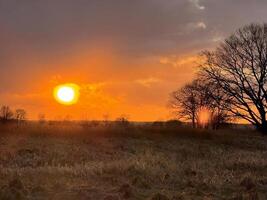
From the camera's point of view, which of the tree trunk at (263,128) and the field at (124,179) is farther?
the tree trunk at (263,128)

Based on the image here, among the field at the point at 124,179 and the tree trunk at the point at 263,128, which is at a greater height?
the tree trunk at the point at 263,128

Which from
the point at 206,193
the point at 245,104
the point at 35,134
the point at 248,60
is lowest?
the point at 206,193

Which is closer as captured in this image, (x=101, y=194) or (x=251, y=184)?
(x=101, y=194)

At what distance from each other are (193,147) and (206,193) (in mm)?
23181

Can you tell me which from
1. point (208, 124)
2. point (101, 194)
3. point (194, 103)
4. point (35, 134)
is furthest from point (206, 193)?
point (194, 103)

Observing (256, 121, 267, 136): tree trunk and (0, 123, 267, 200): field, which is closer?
(0, 123, 267, 200): field

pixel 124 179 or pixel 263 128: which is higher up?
pixel 263 128

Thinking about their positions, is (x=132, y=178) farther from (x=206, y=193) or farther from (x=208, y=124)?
(x=208, y=124)

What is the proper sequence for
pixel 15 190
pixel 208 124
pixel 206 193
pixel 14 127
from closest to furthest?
pixel 15 190
pixel 206 193
pixel 14 127
pixel 208 124

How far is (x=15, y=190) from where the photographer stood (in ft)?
30.4

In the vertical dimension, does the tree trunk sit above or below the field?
above

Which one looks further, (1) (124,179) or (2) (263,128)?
(2) (263,128)

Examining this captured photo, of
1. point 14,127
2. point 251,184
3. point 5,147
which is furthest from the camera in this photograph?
point 14,127

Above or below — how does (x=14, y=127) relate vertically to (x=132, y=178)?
above
